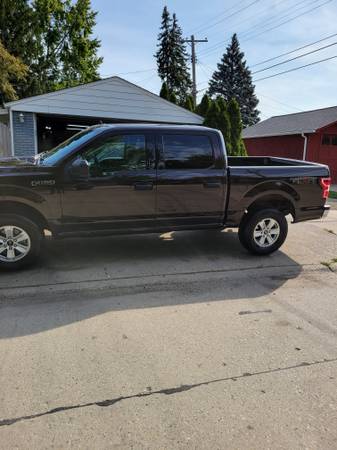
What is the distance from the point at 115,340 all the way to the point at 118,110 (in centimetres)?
1101

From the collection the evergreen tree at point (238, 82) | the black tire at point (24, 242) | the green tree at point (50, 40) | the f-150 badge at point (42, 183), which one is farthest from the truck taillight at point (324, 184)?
the evergreen tree at point (238, 82)

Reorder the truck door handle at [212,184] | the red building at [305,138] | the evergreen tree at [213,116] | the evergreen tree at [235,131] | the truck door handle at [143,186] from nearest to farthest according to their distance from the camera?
the truck door handle at [143,186] → the truck door handle at [212,184] → the evergreen tree at [213,116] → the evergreen tree at [235,131] → the red building at [305,138]

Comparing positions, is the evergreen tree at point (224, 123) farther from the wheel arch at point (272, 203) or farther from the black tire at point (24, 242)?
the black tire at point (24, 242)

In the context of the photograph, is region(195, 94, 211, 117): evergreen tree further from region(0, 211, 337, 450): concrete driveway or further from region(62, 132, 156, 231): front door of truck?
region(0, 211, 337, 450): concrete driveway

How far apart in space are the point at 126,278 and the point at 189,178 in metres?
1.73

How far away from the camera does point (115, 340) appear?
3404mm

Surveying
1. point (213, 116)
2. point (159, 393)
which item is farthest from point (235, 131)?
point (159, 393)

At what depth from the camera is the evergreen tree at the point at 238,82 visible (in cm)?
5822

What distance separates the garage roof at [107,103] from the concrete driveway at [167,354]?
815 cm

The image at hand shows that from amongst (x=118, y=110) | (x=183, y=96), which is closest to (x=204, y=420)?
(x=118, y=110)

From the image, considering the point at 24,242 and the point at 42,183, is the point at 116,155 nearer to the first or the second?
the point at 42,183

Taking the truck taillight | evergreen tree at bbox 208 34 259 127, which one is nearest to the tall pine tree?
evergreen tree at bbox 208 34 259 127

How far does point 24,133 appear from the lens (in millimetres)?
12336

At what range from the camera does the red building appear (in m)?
22.9
